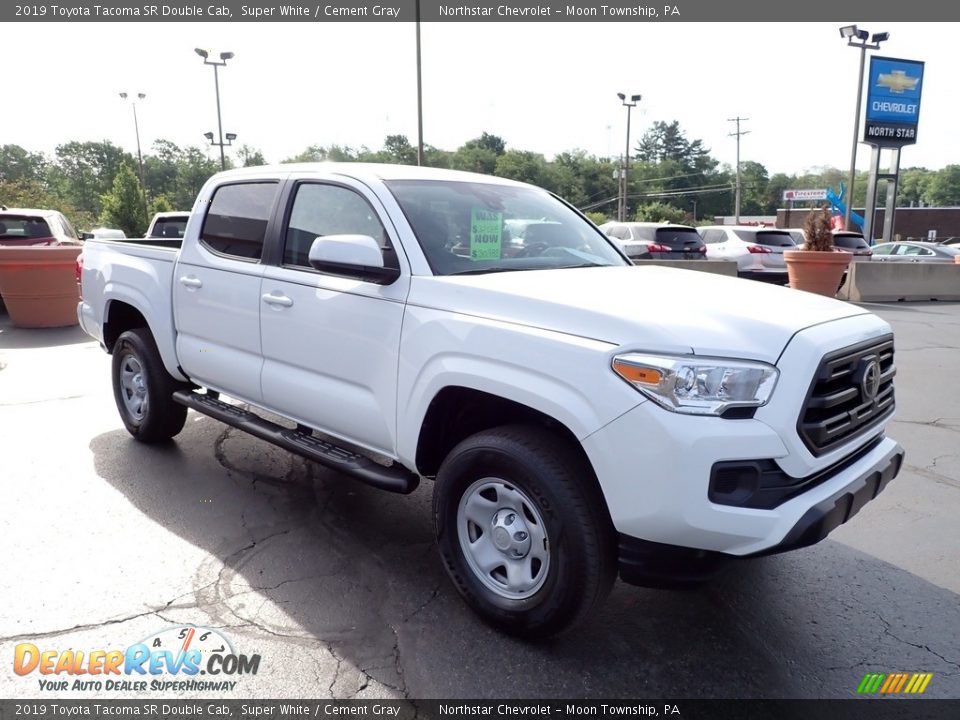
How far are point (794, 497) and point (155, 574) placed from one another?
295cm

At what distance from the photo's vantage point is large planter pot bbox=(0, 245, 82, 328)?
10539 mm

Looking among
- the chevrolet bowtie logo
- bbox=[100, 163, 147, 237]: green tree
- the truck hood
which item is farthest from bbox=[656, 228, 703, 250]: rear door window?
bbox=[100, 163, 147, 237]: green tree

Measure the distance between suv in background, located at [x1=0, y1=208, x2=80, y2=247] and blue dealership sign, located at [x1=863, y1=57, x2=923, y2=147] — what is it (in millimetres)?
32673

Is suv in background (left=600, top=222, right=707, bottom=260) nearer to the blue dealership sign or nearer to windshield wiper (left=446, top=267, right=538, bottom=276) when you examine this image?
windshield wiper (left=446, top=267, right=538, bottom=276)

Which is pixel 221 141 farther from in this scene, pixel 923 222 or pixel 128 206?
pixel 923 222

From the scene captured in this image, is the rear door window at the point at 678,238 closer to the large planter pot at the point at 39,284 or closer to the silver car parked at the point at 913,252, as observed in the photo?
the silver car parked at the point at 913,252

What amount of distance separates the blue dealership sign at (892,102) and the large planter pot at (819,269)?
77.3 ft

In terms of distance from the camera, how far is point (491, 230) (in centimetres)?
360

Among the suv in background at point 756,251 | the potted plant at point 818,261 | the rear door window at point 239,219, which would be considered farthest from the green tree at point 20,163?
the rear door window at point 239,219

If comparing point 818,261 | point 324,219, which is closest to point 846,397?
point 324,219

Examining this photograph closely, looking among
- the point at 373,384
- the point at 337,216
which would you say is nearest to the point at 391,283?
the point at 373,384

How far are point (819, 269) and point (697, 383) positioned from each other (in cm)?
1192

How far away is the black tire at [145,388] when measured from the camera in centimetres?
504

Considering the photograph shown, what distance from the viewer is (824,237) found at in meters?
13.2
